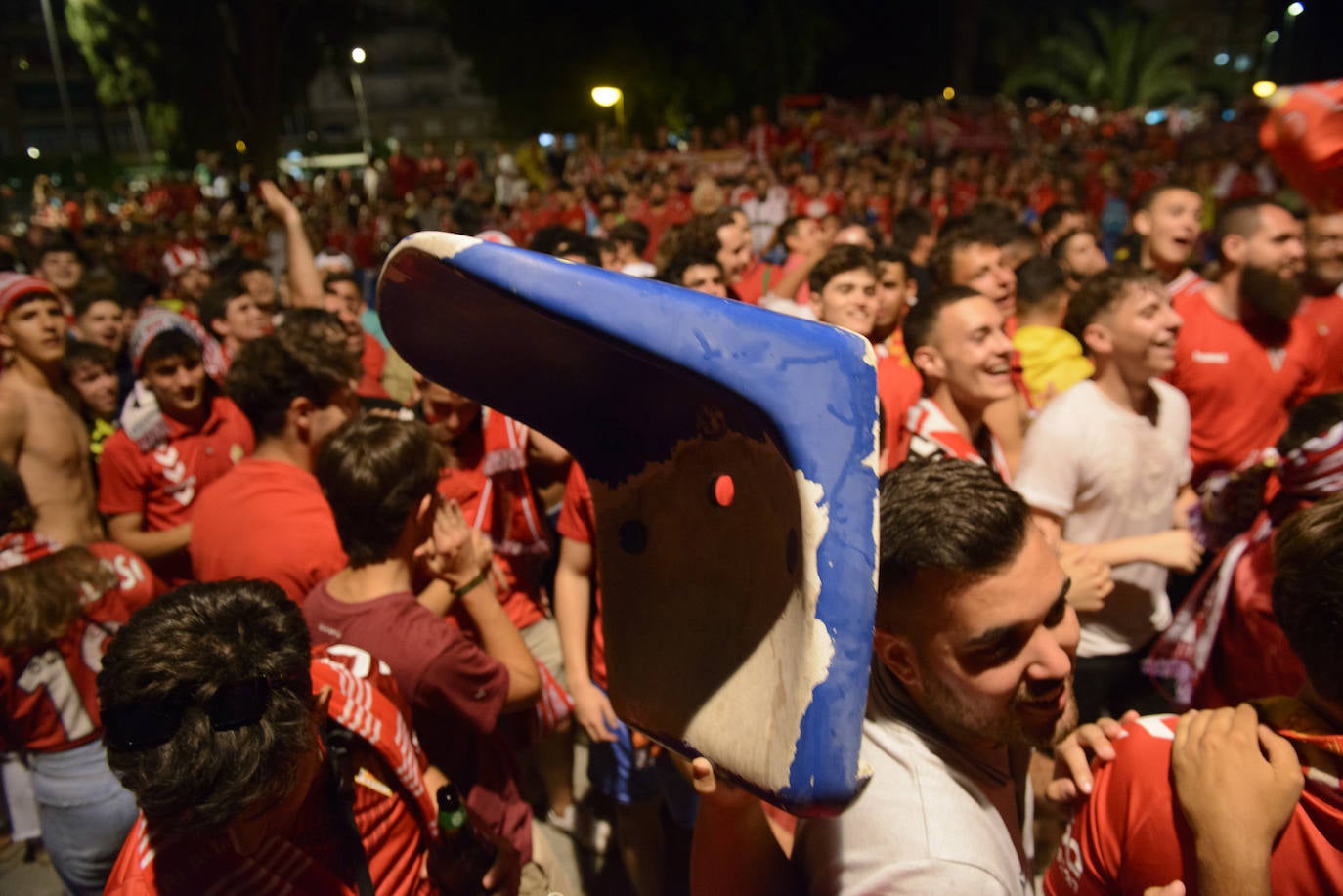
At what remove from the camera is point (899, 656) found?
1541mm

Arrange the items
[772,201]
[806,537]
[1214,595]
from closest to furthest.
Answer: [806,537]
[1214,595]
[772,201]

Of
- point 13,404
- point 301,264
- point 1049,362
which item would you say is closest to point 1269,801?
point 1049,362

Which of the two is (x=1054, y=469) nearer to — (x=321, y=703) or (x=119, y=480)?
(x=321, y=703)

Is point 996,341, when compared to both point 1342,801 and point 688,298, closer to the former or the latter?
point 1342,801

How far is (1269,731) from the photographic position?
4.43 feet

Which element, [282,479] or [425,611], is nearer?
[425,611]

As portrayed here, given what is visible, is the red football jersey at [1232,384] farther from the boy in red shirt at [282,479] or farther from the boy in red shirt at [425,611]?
the boy in red shirt at [282,479]

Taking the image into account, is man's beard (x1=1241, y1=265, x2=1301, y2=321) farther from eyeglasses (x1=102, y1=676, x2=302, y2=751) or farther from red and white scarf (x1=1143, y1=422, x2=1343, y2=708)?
eyeglasses (x1=102, y1=676, x2=302, y2=751)

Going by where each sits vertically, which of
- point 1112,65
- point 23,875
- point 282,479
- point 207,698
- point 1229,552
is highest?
point 1112,65

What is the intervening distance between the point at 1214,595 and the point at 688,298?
244 cm

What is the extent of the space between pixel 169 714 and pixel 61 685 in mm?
1536

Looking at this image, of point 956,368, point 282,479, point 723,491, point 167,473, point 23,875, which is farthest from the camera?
point 167,473

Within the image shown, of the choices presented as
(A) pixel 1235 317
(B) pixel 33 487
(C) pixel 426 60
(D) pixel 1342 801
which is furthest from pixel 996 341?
(C) pixel 426 60

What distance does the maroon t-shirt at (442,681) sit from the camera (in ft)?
6.52
